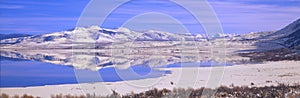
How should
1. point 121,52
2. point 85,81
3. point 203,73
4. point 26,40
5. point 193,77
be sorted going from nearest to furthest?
1. point 85,81
2. point 193,77
3. point 203,73
4. point 121,52
5. point 26,40

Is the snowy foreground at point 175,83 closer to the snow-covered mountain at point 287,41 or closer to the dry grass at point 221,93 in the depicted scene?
the dry grass at point 221,93

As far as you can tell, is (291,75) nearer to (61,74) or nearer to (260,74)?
(260,74)

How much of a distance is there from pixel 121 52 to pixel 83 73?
18.5m

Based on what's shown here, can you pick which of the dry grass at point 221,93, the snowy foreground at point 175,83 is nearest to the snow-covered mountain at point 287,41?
the snowy foreground at point 175,83

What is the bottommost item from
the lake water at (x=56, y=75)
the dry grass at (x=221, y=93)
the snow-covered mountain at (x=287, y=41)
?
the dry grass at (x=221, y=93)

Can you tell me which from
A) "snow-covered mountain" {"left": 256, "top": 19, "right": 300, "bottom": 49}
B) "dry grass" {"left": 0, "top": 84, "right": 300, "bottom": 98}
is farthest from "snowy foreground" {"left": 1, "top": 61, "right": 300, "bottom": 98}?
"snow-covered mountain" {"left": 256, "top": 19, "right": 300, "bottom": 49}

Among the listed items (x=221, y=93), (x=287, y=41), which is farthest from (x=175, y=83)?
(x=287, y=41)

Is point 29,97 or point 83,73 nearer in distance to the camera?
point 29,97

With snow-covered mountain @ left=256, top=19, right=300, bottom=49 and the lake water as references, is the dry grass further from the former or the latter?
snow-covered mountain @ left=256, top=19, right=300, bottom=49

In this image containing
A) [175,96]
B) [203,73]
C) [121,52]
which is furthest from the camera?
[121,52]

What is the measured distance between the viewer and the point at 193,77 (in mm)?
28797

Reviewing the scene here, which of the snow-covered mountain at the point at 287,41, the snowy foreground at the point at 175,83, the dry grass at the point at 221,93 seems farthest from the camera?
the snow-covered mountain at the point at 287,41

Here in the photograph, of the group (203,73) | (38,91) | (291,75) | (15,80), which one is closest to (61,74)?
(15,80)

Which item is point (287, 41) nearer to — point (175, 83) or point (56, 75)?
point (56, 75)
